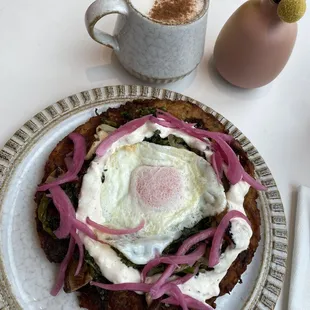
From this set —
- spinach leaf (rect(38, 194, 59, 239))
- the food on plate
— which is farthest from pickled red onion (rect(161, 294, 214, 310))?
spinach leaf (rect(38, 194, 59, 239))

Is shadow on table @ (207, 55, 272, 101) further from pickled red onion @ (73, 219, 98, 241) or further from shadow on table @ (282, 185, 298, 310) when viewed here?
pickled red onion @ (73, 219, 98, 241)

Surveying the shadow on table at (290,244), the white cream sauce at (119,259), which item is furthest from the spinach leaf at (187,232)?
the shadow on table at (290,244)

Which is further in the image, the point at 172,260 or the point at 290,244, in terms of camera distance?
the point at 290,244

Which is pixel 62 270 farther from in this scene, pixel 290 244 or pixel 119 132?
pixel 290 244

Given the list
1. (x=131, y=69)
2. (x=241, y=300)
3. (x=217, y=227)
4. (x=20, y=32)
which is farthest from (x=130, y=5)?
(x=241, y=300)

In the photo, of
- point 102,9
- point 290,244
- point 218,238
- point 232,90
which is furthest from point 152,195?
point 232,90
